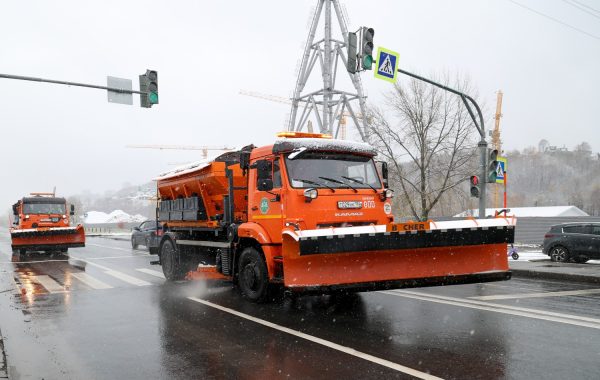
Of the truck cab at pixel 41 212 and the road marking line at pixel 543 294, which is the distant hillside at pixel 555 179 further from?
the road marking line at pixel 543 294

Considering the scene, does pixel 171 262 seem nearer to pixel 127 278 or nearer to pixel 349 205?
pixel 127 278

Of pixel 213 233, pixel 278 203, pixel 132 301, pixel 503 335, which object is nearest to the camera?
pixel 503 335

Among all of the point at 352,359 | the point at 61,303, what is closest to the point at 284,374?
the point at 352,359

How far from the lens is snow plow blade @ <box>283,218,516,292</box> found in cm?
746

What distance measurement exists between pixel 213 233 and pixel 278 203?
2.71 metres

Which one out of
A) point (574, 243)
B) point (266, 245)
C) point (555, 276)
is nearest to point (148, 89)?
point (266, 245)

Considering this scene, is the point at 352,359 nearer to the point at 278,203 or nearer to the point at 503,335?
the point at 503,335

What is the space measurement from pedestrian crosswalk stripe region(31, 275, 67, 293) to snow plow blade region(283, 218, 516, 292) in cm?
675

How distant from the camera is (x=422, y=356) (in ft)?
18.7

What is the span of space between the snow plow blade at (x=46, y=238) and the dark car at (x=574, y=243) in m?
18.6

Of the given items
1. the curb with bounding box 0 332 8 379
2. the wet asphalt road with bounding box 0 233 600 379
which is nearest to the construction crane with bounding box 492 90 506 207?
the wet asphalt road with bounding box 0 233 600 379

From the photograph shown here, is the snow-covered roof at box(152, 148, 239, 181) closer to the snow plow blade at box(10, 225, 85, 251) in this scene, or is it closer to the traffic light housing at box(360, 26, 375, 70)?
the traffic light housing at box(360, 26, 375, 70)

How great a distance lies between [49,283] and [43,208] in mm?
11700

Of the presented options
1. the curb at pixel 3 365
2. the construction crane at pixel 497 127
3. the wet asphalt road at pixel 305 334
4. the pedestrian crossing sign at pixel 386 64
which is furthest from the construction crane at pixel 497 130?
the curb at pixel 3 365
